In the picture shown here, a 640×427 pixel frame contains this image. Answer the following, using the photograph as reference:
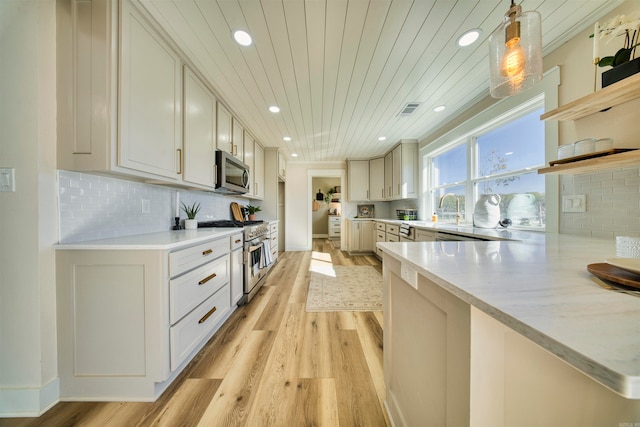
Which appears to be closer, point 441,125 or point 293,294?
point 293,294

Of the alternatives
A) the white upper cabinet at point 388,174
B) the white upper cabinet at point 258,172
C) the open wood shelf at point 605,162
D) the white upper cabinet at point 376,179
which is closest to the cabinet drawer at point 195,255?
the white upper cabinet at point 258,172

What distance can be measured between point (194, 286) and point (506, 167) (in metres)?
3.08

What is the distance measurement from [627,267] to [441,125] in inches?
131

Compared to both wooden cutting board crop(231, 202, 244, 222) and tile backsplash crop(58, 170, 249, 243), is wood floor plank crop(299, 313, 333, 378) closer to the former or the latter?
tile backsplash crop(58, 170, 249, 243)

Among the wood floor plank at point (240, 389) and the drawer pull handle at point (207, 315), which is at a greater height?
the drawer pull handle at point (207, 315)

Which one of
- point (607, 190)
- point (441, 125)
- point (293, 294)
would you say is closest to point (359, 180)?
point (441, 125)

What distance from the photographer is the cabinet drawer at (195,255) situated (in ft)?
→ 4.28

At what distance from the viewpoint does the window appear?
198cm

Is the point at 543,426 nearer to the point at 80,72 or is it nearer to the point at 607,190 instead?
the point at 607,190

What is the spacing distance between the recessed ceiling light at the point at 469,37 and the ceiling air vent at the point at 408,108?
0.97m

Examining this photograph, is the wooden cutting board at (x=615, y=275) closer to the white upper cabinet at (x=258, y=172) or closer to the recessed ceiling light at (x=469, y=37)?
the recessed ceiling light at (x=469, y=37)

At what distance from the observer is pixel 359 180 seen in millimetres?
5348

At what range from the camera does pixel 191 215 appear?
2.28 meters

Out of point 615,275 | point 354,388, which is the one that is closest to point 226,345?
point 354,388
